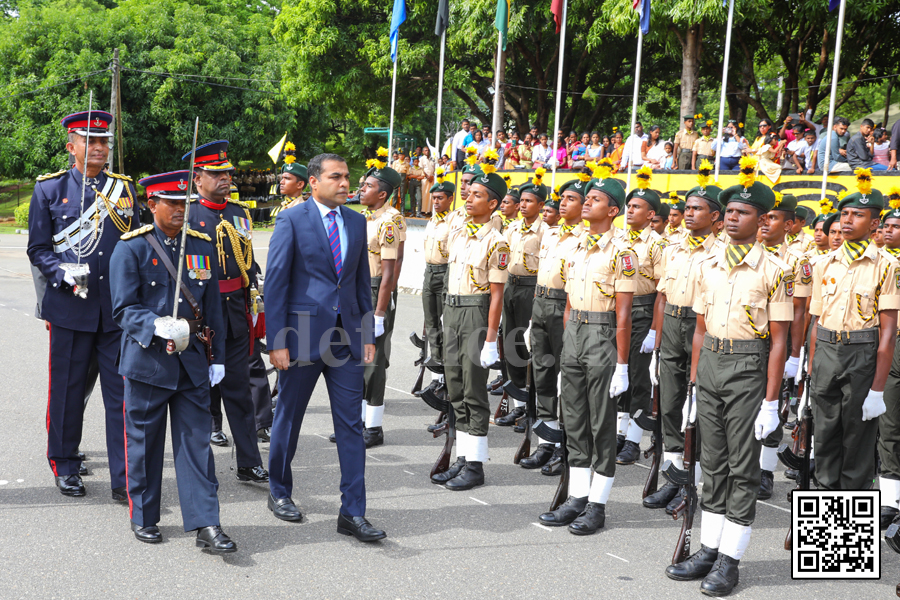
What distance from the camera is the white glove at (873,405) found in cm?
510

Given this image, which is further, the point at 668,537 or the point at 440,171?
the point at 440,171

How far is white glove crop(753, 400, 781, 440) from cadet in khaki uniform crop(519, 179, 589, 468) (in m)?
2.13

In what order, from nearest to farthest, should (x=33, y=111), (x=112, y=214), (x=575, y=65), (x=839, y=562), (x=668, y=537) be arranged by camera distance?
(x=839, y=562), (x=668, y=537), (x=112, y=214), (x=575, y=65), (x=33, y=111)

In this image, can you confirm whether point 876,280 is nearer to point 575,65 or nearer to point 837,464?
point 837,464

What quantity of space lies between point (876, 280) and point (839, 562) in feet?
5.71

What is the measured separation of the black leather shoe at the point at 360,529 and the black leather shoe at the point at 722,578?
1.80m

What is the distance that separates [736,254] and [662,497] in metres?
1.98

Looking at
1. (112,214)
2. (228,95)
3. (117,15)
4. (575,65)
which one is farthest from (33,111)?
(112,214)

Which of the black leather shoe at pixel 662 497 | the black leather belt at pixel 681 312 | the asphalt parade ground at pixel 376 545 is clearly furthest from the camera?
the black leather belt at pixel 681 312

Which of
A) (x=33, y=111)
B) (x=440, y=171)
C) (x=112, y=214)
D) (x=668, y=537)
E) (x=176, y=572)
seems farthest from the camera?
(x=33, y=111)

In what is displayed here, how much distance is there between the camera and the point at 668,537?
5.22 m

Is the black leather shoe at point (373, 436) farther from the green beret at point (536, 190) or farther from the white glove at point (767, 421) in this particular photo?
the white glove at point (767, 421)

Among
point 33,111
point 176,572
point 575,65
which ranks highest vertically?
point 575,65

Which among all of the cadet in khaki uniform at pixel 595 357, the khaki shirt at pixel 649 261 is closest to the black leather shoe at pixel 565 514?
the cadet in khaki uniform at pixel 595 357
